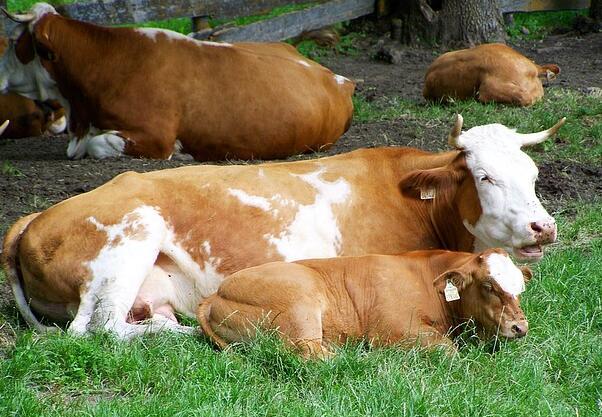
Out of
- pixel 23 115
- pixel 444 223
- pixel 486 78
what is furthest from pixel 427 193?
pixel 23 115

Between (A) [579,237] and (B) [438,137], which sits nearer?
(A) [579,237]

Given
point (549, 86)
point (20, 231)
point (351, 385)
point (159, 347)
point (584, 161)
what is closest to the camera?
point (351, 385)

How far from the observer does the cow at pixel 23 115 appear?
12.5 m

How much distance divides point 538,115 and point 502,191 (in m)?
5.66

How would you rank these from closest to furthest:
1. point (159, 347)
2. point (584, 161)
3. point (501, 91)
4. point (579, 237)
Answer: point (159, 347) → point (579, 237) → point (584, 161) → point (501, 91)

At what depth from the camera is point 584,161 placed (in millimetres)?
10445

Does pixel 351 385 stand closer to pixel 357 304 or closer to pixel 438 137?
pixel 357 304

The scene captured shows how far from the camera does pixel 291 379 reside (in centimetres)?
544

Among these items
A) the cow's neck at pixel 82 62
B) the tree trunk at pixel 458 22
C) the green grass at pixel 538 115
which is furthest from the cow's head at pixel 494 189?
the tree trunk at pixel 458 22

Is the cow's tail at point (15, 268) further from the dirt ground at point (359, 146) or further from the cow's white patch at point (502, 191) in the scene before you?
the cow's white patch at point (502, 191)

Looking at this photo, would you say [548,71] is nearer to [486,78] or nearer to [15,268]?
[486,78]

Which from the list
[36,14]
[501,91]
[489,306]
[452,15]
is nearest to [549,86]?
[501,91]

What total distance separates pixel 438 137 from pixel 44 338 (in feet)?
20.4

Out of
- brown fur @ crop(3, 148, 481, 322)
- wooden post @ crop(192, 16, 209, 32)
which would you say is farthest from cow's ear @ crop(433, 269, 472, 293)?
wooden post @ crop(192, 16, 209, 32)
